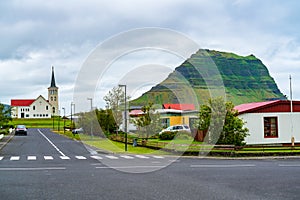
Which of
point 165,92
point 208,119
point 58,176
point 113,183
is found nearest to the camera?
point 113,183

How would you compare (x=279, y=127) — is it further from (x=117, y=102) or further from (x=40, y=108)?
(x=40, y=108)

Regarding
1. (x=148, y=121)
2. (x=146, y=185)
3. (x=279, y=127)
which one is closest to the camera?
(x=146, y=185)

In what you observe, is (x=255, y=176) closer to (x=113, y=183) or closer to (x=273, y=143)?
(x=113, y=183)

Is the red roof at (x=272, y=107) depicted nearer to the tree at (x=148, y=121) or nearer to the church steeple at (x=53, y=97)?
the tree at (x=148, y=121)

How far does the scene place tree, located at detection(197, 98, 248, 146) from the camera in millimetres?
33781

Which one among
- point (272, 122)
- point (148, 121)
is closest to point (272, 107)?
point (272, 122)

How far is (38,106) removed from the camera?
518 ft

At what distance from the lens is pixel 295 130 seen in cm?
3847

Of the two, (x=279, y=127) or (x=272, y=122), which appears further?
(x=272, y=122)

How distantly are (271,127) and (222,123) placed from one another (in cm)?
666

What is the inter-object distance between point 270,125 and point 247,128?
2.80 metres

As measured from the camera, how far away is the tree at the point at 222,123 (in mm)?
33781

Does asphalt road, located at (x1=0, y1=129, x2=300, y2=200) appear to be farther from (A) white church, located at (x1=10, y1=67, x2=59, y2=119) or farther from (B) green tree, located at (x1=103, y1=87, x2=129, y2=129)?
(A) white church, located at (x1=10, y1=67, x2=59, y2=119)

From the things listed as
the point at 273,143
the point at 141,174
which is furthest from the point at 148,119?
the point at 141,174
